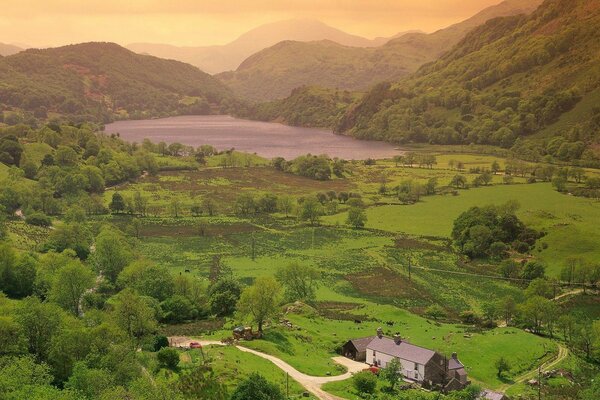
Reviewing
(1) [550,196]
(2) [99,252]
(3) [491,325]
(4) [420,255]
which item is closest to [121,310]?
(2) [99,252]

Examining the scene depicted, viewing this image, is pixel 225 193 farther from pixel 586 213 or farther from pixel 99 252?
pixel 586 213

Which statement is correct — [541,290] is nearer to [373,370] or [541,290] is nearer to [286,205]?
[373,370]

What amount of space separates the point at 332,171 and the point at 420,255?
78.4 meters

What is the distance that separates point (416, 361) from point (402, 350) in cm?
215

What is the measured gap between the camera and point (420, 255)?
3804 inches

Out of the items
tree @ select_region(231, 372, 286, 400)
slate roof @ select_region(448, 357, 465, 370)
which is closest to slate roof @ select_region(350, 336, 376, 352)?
slate roof @ select_region(448, 357, 465, 370)

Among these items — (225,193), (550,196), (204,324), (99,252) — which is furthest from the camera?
(225,193)

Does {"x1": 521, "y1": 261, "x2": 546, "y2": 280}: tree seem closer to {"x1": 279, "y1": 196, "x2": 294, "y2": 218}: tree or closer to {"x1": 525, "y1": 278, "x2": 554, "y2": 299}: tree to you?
{"x1": 525, "y1": 278, "x2": 554, "y2": 299}: tree

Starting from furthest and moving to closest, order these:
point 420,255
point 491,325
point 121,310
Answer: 1. point 420,255
2. point 491,325
3. point 121,310

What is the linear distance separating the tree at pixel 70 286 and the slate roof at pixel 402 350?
29349mm

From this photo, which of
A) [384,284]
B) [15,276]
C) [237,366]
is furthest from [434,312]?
[15,276]

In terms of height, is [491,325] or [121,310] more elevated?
[121,310]

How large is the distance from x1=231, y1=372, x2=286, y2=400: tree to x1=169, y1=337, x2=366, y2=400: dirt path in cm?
611

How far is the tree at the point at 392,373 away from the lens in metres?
49.2
